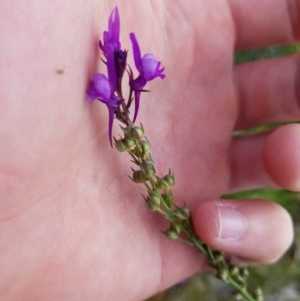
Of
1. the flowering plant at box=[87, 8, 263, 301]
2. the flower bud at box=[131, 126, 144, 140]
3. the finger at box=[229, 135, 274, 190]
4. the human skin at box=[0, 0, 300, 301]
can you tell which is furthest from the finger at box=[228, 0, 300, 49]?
the flower bud at box=[131, 126, 144, 140]

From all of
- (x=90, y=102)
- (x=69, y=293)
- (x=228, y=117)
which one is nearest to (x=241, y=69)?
(x=228, y=117)

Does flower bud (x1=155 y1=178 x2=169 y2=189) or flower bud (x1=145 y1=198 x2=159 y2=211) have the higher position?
flower bud (x1=155 y1=178 x2=169 y2=189)

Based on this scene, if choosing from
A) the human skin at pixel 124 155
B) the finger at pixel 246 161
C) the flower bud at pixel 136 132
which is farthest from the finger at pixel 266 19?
the flower bud at pixel 136 132

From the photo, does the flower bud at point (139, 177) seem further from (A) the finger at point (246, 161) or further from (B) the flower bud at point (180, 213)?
(A) the finger at point (246, 161)

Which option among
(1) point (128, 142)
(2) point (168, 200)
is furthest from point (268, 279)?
(1) point (128, 142)

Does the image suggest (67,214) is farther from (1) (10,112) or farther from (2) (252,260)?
(2) (252,260)

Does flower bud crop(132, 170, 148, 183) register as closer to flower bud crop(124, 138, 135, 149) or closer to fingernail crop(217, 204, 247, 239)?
flower bud crop(124, 138, 135, 149)
